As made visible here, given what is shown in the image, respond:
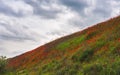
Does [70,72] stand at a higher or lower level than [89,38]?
lower

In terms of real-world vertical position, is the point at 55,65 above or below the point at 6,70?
below

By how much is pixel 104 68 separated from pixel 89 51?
10.4 meters

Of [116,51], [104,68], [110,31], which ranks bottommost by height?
[104,68]

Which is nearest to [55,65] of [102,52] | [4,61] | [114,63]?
[102,52]

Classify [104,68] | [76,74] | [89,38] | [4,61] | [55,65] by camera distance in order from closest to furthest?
[104,68]
[76,74]
[55,65]
[89,38]
[4,61]

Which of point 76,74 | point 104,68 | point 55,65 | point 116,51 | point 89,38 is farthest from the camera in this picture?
point 89,38

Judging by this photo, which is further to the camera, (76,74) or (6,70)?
(6,70)

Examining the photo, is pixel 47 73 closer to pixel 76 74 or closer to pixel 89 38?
pixel 76 74

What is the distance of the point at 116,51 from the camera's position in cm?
3588

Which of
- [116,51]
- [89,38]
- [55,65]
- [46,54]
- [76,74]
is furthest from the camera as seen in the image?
[46,54]

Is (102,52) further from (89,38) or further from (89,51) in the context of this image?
(89,38)

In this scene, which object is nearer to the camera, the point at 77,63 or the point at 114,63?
the point at 114,63

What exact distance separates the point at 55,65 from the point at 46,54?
48.6 ft

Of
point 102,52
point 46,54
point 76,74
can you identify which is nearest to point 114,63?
point 76,74
